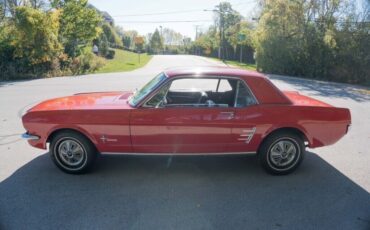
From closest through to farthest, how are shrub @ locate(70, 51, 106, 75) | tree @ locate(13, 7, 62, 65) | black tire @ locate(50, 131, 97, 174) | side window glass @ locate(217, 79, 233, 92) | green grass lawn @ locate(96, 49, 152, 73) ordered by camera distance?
black tire @ locate(50, 131, 97, 174) → side window glass @ locate(217, 79, 233, 92) → tree @ locate(13, 7, 62, 65) → shrub @ locate(70, 51, 106, 75) → green grass lawn @ locate(96, 49, 152, 73)

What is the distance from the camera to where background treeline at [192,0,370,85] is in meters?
20.5

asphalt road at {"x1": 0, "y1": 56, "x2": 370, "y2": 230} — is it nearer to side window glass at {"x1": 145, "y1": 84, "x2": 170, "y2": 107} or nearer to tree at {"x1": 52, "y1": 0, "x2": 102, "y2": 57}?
side window glass at {"x1": 145, "y1": 84, "x2": 170, "y2": 107}

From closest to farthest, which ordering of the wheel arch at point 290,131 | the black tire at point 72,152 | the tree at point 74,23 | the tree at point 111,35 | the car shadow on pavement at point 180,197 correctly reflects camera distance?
the car shadow on pavement at point 180,197
the black tire at point 72,152
the wheel arch at point 290,131
the tree at point 74,23
the tree at point 111,35

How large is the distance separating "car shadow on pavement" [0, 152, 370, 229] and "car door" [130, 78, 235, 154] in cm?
48

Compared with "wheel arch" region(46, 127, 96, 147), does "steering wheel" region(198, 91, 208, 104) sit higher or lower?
higher

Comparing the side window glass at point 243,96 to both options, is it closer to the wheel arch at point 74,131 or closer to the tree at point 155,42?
the wheel arch at point 74,131

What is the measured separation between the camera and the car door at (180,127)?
4.49 meters

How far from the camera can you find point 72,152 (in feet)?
15.3

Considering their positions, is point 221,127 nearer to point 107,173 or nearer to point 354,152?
point 107,173

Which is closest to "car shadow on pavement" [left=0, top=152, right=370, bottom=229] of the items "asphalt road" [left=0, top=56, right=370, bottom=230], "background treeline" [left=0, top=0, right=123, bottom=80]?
"asphalt road" [left=0, top=56, right=370, bottom=230]

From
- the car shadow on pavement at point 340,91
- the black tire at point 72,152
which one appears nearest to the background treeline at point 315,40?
the car shadow on pavement at point 340,91

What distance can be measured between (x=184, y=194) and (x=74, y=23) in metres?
23.9

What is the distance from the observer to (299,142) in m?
4.78

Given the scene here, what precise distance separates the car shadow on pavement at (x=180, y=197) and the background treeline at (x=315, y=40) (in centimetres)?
1824
